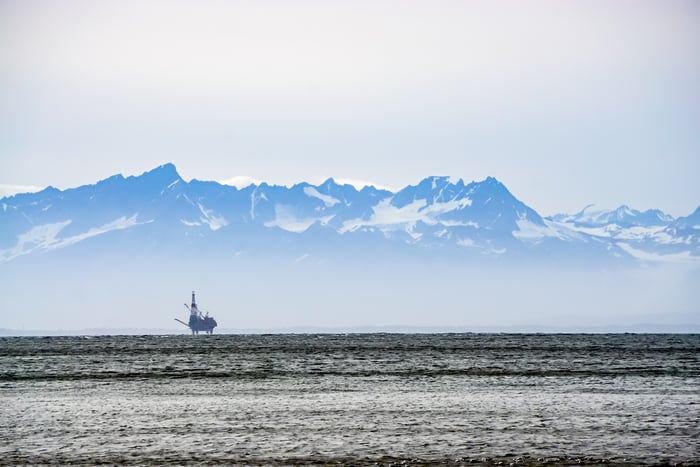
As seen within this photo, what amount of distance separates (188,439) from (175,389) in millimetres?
20712

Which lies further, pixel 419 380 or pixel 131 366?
pixel 131 366

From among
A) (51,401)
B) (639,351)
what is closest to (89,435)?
(51,401)

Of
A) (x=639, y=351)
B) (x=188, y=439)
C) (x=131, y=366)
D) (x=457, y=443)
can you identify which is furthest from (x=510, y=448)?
(x=639, y=351)

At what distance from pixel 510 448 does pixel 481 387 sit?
72.7 ft

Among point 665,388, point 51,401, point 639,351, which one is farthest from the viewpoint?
point 639,351

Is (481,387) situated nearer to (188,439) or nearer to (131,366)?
(188,439)

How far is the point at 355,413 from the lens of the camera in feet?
144

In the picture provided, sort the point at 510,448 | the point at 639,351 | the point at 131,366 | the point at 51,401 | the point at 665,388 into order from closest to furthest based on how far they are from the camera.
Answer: the point at 510,448, the point at 51,401, the point at 665,388, the point at 131,366, the point at 639,351

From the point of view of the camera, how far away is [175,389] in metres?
57.2

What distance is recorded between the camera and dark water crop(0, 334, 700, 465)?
3353 centimetres

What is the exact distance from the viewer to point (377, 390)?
54.8 metres

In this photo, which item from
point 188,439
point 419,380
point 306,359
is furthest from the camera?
point 306,359

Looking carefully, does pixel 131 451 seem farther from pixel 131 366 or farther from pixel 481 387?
pixel 131 366

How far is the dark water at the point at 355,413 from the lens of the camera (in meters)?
33.5
